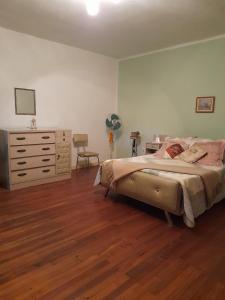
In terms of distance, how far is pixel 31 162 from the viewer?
3.78 m

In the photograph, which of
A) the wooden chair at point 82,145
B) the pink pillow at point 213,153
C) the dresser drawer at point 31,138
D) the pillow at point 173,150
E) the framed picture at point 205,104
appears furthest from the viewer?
the wooden chair at point 82,145

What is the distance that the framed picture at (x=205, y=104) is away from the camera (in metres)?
4.01

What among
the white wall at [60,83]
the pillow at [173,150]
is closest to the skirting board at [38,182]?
the white wall at [60,83]

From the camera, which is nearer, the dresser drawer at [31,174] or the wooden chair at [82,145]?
the dresser drawer at [31,174]

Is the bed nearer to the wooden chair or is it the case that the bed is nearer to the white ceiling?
the wooden chair

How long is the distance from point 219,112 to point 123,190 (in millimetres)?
2307

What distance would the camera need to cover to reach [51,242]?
217 centimetres

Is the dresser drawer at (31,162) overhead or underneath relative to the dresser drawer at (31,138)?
underneath

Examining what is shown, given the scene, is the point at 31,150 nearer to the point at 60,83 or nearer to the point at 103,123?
the point at 60,83

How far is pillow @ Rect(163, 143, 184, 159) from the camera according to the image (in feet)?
12.2

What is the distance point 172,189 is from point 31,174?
96.2 inches

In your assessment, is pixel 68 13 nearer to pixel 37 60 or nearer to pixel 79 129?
pixel 37 60

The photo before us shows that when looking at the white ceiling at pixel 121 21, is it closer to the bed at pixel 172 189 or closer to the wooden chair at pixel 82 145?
the wooden chair at pixel 82 145

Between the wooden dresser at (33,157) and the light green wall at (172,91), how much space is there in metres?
1.92
